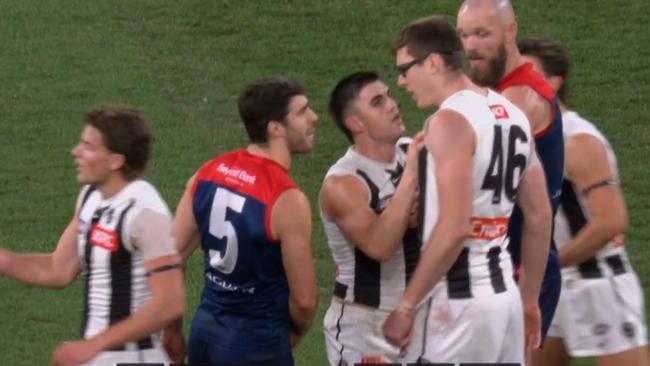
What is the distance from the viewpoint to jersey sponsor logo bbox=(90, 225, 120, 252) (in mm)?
5840

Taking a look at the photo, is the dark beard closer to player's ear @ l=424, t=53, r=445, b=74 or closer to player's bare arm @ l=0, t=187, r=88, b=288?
player's ear @ l=424, t=53, r=445, b=74

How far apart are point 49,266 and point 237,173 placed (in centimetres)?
84

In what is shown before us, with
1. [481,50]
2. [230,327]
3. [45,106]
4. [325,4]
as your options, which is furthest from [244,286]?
[325,4]

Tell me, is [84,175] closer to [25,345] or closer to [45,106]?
[25,345]

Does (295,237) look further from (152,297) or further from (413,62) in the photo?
(413,62)

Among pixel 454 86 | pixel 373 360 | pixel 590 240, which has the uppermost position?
pixel 454 86

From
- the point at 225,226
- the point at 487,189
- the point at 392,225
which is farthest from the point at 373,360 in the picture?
the point at 487,189

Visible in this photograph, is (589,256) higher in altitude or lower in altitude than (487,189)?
lower

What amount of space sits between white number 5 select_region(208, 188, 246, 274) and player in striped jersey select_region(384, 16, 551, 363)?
0.77m

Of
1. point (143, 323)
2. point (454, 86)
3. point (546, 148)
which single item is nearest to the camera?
point (143, 323)

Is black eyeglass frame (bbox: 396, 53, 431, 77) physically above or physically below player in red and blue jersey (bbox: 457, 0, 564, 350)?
above

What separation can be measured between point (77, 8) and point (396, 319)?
30.1 feet

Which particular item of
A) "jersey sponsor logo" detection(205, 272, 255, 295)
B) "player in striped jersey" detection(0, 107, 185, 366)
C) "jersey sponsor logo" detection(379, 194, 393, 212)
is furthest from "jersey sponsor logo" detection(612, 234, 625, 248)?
"player in striped jersey" detection(0, 107, 185, 366)

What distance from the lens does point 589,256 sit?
7.14 metres
